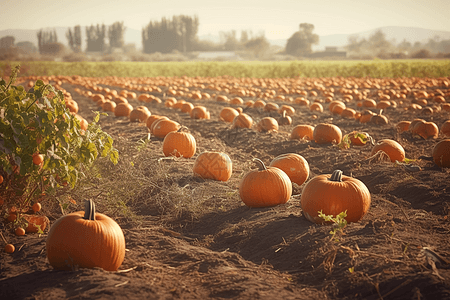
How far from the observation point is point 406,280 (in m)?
2.86

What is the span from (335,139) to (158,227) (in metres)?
5.09

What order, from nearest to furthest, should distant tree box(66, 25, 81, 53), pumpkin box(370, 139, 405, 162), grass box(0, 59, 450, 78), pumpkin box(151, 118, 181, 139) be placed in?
pumpkin box(370, 139, 405, 162) < pumpkin box(151, 118, 181, 139) < grass box(0, 59, 450, 78) < distant tree box(66, 25, 81, 53)

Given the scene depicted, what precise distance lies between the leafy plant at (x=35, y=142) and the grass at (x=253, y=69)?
1191 inches

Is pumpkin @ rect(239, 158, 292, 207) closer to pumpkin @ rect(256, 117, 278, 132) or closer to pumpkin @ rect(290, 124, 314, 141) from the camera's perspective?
pumpkin @ rect(290, 124, 314, 141)

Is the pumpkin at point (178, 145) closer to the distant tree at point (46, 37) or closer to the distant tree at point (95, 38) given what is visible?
the distant tree at point (46, 37)

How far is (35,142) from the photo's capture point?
12.2 ft

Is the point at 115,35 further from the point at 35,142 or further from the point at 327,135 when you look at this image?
the point at 35,142

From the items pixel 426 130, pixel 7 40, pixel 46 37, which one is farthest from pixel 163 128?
pixel 46 37

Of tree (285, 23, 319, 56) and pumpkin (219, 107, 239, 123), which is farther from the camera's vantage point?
tree (285, 23, 319, 56)

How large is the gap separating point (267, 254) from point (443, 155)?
439 cm

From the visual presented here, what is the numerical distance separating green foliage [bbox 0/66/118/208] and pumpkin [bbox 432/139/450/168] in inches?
222

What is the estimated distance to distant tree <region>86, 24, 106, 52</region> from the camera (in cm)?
12050

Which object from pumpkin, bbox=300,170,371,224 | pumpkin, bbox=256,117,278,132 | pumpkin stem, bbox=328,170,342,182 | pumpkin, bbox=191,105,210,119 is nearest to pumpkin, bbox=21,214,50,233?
pumpkin, bbox=300,170,371,224

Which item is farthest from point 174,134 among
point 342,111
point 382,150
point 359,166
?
point 342,111
